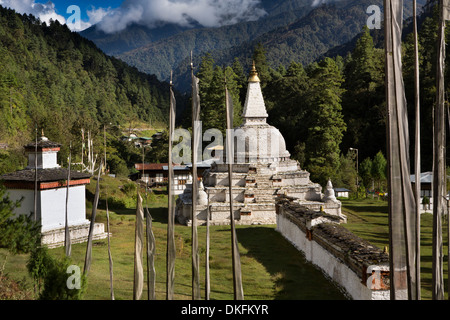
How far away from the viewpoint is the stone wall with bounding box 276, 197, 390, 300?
12.0 m

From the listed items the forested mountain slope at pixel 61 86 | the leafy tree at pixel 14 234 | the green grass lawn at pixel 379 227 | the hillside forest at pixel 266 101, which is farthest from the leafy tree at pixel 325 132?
the leafy tree at pixel 14 234

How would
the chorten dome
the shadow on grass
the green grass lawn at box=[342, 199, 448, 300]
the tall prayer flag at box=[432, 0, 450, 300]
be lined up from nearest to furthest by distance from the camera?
1. the tall prayer flag at box=[432, 0, 450, 300]
2. the shadow on grass
3. the green grass lawn at box=[342, 199, 448, 300]
4. the chorten dome

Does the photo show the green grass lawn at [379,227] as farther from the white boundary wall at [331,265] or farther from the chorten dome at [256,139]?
the chorten dome at [256,139]

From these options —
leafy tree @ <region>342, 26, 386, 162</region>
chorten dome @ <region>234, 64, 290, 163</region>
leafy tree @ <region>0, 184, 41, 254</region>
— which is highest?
leafy tree @ <region>342, 26, 386, 162</region>

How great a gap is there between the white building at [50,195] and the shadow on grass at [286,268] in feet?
20.9

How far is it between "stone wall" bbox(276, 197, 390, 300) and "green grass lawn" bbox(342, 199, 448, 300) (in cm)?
193

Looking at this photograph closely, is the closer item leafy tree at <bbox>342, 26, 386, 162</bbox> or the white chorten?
the white chorten

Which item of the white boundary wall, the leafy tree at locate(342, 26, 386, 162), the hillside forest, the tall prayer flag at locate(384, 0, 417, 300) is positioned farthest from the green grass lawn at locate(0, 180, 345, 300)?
the leafy tree at locate(342, 26, 386, 162)

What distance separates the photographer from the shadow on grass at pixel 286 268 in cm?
1431

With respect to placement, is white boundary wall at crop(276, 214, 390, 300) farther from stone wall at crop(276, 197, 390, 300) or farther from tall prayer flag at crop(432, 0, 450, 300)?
tall prayer flag at crop(432, 0, 450, 300)

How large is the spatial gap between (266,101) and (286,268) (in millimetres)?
46806
